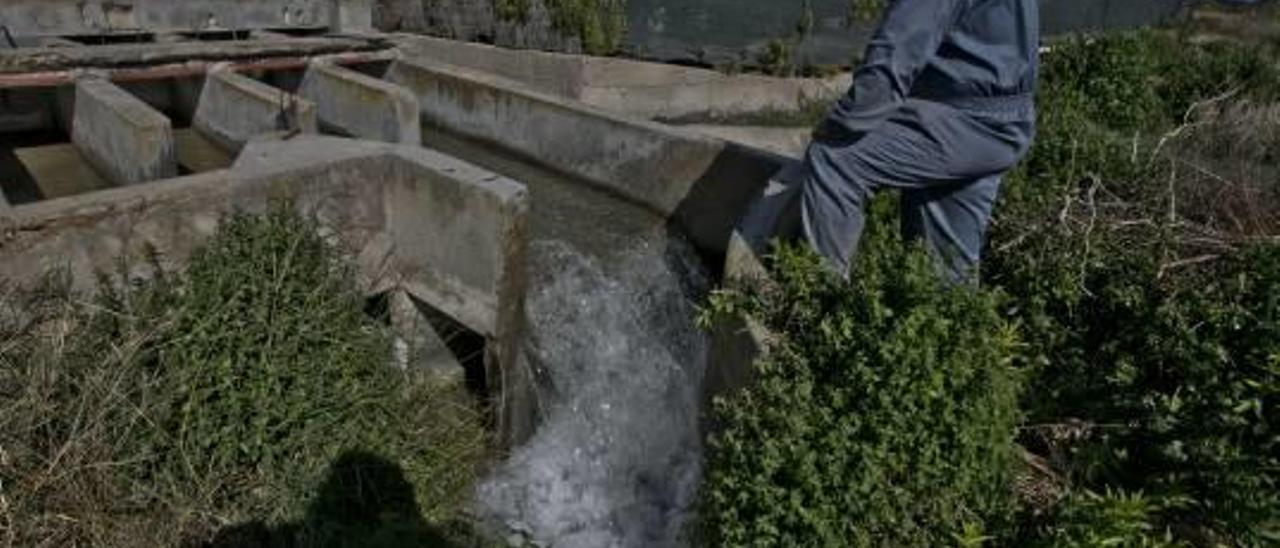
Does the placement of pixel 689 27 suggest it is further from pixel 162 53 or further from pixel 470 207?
pixel 470 207

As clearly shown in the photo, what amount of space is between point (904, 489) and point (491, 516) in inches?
90.5

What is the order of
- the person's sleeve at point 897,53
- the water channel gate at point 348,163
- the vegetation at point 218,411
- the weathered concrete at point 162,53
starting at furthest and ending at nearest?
the weathered concrete at point 162,53
the water channel gate at point 348,163
the vegetation at point 218,411
the person's sleeve at point 897,53

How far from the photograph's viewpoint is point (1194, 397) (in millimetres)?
3098

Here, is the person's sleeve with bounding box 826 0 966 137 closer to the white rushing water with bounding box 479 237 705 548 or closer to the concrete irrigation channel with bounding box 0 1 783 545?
the concrete irrigation channel with bounding box 0 1 783 545

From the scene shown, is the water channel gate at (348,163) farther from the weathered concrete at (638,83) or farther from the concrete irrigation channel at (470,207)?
the weathered concrete at (638,83)

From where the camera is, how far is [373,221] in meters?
4.87

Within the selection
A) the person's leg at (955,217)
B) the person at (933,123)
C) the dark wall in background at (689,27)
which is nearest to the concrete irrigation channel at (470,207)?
the person at (933,123)

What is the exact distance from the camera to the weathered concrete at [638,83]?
920 cm

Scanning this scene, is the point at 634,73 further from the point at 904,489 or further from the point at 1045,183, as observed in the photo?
the point at 904,489

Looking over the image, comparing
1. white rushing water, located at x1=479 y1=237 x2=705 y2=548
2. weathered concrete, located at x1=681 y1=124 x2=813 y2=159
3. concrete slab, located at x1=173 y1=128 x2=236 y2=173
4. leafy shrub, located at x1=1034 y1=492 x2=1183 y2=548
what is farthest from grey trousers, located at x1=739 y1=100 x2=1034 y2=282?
concrete slab, located at x1=173 y1=128 x2=236 y2=173

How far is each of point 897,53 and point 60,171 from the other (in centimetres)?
584

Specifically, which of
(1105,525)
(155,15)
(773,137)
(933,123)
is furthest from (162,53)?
(1105,525)

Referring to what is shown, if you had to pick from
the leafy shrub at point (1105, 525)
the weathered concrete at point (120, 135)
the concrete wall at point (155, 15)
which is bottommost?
the leafy shrub at point (1105, 525)

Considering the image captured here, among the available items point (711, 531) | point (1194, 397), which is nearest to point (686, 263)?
point (711, 531)
